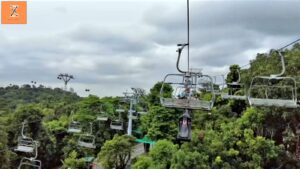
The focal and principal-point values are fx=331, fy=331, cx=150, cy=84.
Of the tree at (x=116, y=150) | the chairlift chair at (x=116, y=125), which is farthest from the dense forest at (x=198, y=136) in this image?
the chairlift chair at (x=116, y=125)

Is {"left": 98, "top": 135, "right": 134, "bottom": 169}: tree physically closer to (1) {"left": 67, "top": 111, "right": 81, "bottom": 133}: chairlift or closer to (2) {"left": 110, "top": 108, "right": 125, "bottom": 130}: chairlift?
(1) {"left": 67, "top": 111, "right": 81, "bottom": 133}: chairlift

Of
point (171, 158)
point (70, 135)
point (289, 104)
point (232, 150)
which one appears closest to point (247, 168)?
point (232, 150)

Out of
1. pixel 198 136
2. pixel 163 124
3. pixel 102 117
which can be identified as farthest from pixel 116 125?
pixel 198 136

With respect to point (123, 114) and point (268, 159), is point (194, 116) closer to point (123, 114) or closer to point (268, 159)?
point (268, 159)

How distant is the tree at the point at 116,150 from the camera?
18453 millimetres

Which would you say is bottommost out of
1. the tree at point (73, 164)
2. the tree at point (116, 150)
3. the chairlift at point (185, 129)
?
the tree at point (73, 164)

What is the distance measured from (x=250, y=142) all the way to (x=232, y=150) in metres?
0.77

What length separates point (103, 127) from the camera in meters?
24.4

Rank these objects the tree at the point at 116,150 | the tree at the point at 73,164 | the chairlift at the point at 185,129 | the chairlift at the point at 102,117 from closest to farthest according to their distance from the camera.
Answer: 1. the chairlift at the point at 185,129
2. the tree at the point at 116,150
3. the tree at the point at 73,164
4. the chairlift at the point at 102,117

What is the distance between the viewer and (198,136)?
43.8 feet

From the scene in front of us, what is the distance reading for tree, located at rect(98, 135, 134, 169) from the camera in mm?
18453

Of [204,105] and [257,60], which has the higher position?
[257,60]

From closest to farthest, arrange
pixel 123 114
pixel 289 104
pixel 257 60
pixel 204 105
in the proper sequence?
pixel 204 105 → pixel 289 104 → pixel 257 60 → pixel 123 114

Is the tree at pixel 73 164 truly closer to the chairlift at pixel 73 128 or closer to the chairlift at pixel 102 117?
the chairlift at pixel 73 128
